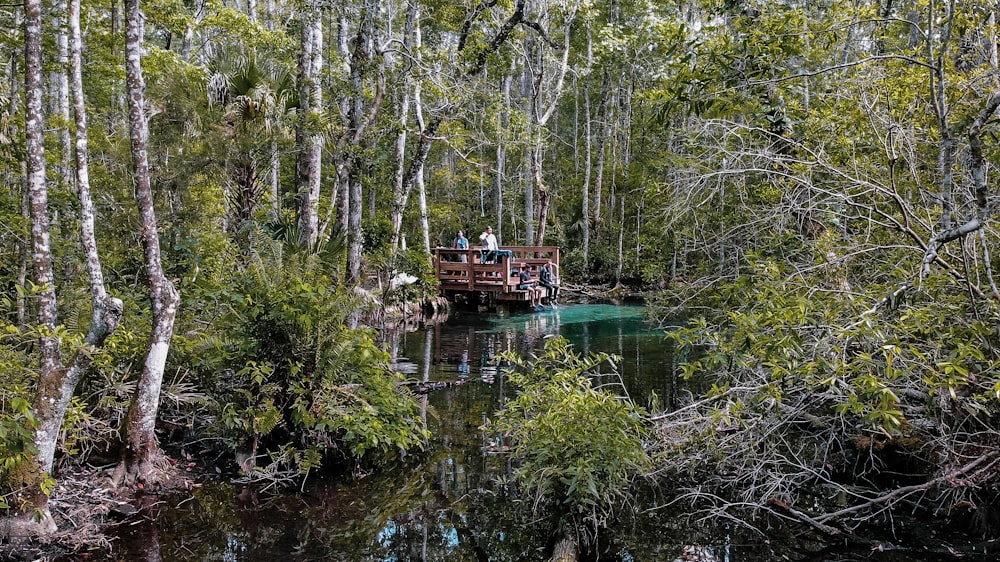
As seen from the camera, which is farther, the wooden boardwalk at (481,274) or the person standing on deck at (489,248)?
the person standing on deck at (489,248)

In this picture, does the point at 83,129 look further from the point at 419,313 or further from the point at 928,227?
the point at 419,313

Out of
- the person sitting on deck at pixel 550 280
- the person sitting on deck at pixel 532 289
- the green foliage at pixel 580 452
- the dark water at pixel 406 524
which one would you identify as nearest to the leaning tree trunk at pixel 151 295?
the dark water at pixel 406 524

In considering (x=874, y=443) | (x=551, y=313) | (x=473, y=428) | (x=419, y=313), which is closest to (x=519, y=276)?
(x=551, y=313)

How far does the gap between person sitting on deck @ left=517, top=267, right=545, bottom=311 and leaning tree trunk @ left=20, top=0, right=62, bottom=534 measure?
15.7 metres

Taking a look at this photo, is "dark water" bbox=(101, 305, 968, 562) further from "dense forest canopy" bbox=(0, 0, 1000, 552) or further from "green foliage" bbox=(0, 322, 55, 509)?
"green foliage" bbox=(0, 322, 55, 509)

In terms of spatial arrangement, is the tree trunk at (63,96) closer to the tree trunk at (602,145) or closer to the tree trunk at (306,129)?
the tree trunk at (306,129)

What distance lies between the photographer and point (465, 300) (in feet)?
70.0

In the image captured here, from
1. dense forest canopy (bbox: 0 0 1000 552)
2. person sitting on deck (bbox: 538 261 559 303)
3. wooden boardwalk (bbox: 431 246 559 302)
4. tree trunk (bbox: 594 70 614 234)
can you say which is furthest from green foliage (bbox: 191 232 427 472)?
tree trunk (bbox: 594 70 614 234)

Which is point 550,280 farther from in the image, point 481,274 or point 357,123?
point 357,123

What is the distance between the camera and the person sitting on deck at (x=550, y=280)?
69.2 ft

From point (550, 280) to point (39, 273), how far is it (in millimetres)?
17592

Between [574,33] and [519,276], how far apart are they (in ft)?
42.0

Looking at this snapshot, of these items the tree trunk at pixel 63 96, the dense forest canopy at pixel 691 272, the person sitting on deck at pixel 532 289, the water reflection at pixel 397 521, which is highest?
the tree trunk at pixel 63 96

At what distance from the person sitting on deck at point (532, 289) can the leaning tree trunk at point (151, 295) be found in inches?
592
